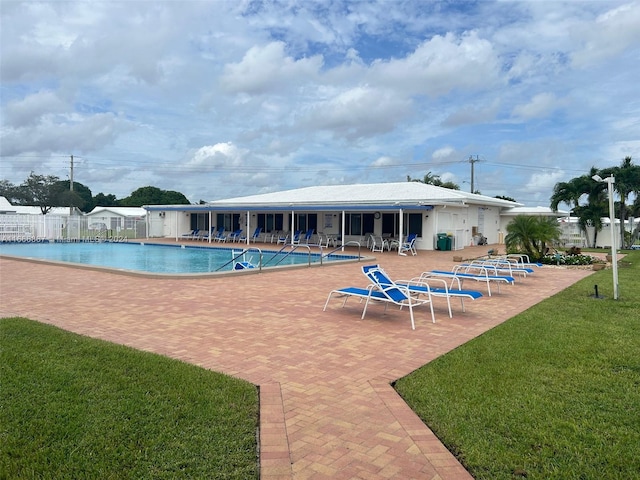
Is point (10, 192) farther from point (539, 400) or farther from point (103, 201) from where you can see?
point (539, 400)

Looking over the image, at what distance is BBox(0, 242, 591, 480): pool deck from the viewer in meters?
3.30

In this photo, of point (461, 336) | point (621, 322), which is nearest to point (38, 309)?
point (461, 336)

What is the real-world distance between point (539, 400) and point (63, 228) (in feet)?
112

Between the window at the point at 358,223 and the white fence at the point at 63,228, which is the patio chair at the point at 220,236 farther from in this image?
the window at the point at 358,223

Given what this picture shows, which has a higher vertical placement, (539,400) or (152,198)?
(152,198)

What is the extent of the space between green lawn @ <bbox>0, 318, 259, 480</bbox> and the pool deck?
0.26 meters

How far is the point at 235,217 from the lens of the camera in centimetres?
3297

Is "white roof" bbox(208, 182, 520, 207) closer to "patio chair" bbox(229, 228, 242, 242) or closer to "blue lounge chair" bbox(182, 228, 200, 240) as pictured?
"patio chair" bbox(229, 228, 242, 242)

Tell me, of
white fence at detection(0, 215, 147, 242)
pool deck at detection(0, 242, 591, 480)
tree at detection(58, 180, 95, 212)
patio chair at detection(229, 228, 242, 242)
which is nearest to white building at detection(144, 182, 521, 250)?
patio chair at detection(229, 228, 242, 242)

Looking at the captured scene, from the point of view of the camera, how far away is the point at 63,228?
32.4 meters

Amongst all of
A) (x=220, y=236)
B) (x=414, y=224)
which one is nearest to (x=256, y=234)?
(x=220, y=236)

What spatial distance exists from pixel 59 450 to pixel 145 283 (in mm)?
8452

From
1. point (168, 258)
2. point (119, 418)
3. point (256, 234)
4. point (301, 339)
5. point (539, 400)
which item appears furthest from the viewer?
point (256, 234)

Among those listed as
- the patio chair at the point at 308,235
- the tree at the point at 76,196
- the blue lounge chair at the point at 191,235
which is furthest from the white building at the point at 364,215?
the tree at the point at 76,196
